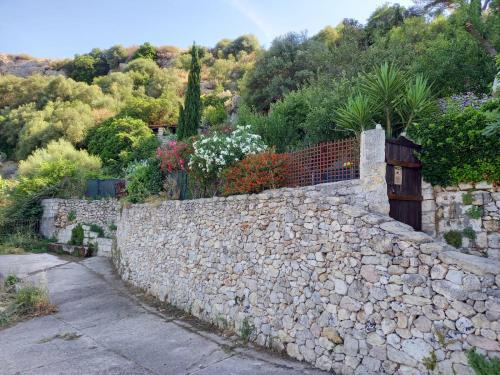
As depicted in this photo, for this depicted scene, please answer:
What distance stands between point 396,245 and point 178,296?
587 centimetres

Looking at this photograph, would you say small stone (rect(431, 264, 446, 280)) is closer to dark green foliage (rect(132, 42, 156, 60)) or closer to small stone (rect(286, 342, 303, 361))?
small stone (rect(286, 342, 303, 361))

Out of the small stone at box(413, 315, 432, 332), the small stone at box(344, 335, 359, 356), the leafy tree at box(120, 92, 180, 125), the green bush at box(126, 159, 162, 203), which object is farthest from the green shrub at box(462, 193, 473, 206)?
the leafy tree at box(120, 92, 180, 125)

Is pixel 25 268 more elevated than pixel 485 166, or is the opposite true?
pixel 485 166

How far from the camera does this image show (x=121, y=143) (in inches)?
916

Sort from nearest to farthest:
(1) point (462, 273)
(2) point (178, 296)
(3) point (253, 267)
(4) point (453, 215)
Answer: (1) point (462, 273), (4) point (453, 215), (3) point (253, 267), (2) point (178, 296)

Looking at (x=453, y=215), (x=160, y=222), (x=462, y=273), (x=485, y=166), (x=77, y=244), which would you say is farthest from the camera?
(x=77, y=244)

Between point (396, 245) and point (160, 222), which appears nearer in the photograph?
point (396, 245)

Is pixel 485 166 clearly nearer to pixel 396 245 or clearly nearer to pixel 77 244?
pixel 396 245

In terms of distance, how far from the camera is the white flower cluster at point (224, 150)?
26.1ft

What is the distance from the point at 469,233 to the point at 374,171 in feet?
5.30

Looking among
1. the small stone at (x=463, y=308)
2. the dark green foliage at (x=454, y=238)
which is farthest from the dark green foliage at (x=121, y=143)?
the small stone at (x=463, y=308)

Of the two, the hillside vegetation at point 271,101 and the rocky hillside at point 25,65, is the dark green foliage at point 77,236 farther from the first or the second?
the rocky hillside at point 25,65

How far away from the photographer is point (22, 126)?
1282 inches

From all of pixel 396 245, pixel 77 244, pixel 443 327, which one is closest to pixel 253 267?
pixel 396 245
